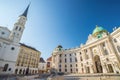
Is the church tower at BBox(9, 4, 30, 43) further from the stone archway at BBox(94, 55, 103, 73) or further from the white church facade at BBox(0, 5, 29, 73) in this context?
the stone archway at BBox(94, 55, 103, 73)

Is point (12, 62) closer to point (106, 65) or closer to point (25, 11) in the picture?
point (25, 11)

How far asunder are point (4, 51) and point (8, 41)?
4109 mm

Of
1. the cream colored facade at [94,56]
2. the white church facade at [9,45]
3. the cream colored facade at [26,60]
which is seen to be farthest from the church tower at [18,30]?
the cream colored facade at [94,56]

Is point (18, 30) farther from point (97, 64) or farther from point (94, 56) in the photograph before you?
point (97, 64)

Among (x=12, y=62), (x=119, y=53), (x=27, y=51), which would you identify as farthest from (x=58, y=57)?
(x=119, y=53)

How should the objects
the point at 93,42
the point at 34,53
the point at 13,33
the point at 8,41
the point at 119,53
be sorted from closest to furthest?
1. the point at 119,53
2. the point at 8,41
3. the point at 13,33
4. the point at 93,42
5. the point at 34,53

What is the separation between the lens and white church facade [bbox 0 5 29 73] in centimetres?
2929

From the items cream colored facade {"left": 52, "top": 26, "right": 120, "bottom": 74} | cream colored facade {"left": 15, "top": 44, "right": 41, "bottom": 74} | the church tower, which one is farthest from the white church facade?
cream colored facade {"left": 52, "top": 26, "right": 120, "bottom": 74}

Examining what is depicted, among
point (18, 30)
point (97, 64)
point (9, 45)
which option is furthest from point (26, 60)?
point (97, 64)

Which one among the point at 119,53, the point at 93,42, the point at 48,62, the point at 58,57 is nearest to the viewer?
the point at 119,53

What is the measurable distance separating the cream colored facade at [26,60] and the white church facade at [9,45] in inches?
Answer: 194

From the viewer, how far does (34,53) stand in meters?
45.5

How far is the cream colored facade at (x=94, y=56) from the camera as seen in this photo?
102 ft

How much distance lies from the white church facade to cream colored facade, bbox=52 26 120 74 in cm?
2649
